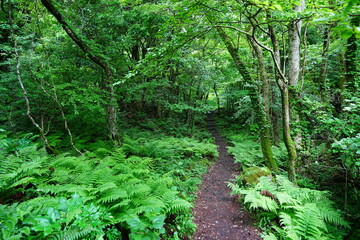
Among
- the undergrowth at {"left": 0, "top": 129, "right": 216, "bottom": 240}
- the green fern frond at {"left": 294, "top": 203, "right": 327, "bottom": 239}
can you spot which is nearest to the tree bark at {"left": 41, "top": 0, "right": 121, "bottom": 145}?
the undergrowth at {"left": 0, "top": 129, "right": 216, "bottom": 240}

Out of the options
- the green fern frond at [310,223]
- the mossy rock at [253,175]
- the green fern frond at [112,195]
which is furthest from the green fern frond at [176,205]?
the mossy rock at [253,175]

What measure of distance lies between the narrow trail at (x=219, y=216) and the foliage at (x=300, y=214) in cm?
42

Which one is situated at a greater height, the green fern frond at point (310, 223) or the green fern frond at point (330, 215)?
the green fern frond at point (310, 223)

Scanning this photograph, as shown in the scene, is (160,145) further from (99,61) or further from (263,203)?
(263,203)

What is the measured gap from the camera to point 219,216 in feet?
13.4

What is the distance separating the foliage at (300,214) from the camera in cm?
292

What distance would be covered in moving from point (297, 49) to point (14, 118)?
10572 mm

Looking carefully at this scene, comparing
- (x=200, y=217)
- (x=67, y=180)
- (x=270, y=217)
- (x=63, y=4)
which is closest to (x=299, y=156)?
(x=270, y=217)

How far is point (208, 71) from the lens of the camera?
31.0 feet

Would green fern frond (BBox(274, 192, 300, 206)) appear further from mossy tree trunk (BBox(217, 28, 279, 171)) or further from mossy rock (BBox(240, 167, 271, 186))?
mossy tree trunk (BBox(217, 28, 279, 171))

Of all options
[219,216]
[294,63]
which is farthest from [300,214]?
[294,63]

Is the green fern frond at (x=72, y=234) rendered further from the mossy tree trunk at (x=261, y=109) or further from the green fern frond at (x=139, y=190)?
the mossy tree trunk at (x=261, y=109)

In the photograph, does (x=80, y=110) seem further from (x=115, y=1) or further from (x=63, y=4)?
(x=115, y=1)

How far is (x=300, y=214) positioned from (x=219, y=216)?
1.70m
